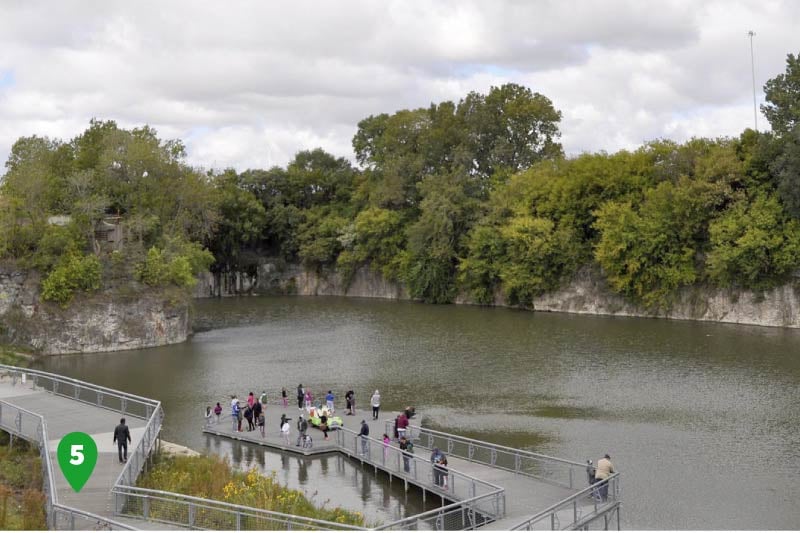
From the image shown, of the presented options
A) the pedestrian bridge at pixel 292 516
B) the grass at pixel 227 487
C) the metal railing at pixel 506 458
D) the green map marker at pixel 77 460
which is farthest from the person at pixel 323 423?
the green map marker at pixel 77 460

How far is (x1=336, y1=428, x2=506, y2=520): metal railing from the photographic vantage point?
25859 mm

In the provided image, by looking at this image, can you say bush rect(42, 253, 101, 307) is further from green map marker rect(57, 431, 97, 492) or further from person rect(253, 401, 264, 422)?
green map marker rect(57, 431, 97, 492)

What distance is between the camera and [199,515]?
76.9 feet

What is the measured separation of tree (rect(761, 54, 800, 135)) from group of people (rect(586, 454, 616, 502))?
4877 cm

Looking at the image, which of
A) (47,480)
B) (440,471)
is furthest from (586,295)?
(47,480)

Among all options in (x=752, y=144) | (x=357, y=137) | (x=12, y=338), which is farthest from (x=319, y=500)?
(x=357, y=137)

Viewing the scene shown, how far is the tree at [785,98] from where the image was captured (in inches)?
2625

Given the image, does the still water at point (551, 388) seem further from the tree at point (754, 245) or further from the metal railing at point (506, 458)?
the tree at point (754, 245)

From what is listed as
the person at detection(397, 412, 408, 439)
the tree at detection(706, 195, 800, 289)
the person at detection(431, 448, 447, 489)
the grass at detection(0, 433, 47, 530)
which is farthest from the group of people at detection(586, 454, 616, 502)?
the tree at detection(706, 195, 800, 289)

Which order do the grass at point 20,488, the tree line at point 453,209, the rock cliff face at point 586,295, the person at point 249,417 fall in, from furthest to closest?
the rock cliff face at point 586,295 → the tree line at point 453,209 → the person at point 249,417 → the grass at point 20,488

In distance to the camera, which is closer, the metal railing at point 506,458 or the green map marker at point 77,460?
the green map marker at point 77,460

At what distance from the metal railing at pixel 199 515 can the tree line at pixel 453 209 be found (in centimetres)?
4388

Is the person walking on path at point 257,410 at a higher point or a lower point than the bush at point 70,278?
lower

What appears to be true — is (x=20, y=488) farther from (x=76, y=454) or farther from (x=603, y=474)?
(x=603, y=474)
